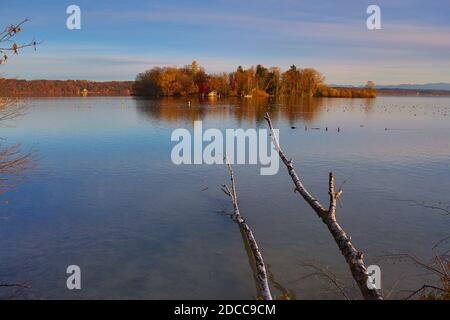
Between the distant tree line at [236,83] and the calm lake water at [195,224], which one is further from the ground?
the distant tree line at [236,83]

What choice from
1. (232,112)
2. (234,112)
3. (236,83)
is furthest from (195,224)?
(236,83)

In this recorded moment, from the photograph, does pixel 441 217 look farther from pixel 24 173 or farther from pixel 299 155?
pixel 24 173

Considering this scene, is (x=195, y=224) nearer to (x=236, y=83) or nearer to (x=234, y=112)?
(x=234, y=112)

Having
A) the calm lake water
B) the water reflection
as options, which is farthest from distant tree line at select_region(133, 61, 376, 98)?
the calm lake water

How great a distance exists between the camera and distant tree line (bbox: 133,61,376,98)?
13662 cm

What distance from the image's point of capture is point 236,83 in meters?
142

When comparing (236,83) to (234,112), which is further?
(236,83)

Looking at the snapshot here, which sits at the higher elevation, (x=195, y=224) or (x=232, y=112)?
(x=232, y=112)

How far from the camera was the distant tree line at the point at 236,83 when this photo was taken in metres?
137

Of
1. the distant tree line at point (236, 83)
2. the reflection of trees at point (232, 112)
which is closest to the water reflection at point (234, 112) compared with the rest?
the reflection of trees at point (232, 112)

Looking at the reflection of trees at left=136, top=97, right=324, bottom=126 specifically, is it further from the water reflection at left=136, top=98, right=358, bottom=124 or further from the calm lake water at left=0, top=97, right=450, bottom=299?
the calm lake water at left=0, top=97, right=450, bottom=299

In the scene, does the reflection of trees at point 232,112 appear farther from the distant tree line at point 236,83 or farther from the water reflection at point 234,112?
the distant tree line at point 236,83

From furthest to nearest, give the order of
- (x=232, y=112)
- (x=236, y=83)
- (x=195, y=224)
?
1. (x=236, y=83)
2. (x=232, y=112)
3. (x=195, y=224)
